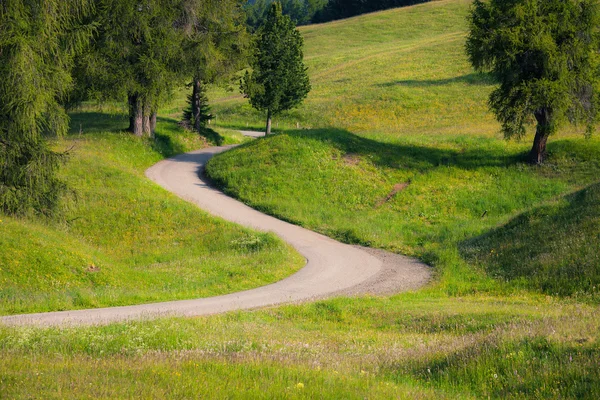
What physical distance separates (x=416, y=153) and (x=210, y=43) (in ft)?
46.4

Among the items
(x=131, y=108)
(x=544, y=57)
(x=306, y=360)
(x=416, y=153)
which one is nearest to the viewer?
(x=306, y=360)

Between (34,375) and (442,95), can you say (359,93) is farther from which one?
(34,375)

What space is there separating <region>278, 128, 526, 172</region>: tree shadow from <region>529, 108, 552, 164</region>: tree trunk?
91 centimetres

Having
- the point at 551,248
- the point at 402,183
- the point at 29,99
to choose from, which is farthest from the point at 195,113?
the point at 551,248

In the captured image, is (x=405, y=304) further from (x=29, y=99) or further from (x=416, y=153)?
(x=416, y=153)

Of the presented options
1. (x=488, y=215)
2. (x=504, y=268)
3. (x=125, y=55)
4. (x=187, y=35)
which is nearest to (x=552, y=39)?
(x=488, y=215)

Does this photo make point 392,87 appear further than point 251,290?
Yes

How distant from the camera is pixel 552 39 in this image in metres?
32.8

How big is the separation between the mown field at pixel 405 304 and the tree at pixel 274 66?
9.11m

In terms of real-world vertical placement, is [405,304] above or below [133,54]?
below

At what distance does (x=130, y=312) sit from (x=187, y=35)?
25.9m

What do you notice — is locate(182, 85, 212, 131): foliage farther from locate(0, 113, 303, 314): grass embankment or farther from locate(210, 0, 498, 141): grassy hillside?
locate(210, 0, 498, 141): grassy hillside

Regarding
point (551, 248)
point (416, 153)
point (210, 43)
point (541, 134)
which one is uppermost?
point (210, 43)

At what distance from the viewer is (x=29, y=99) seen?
798 inches
